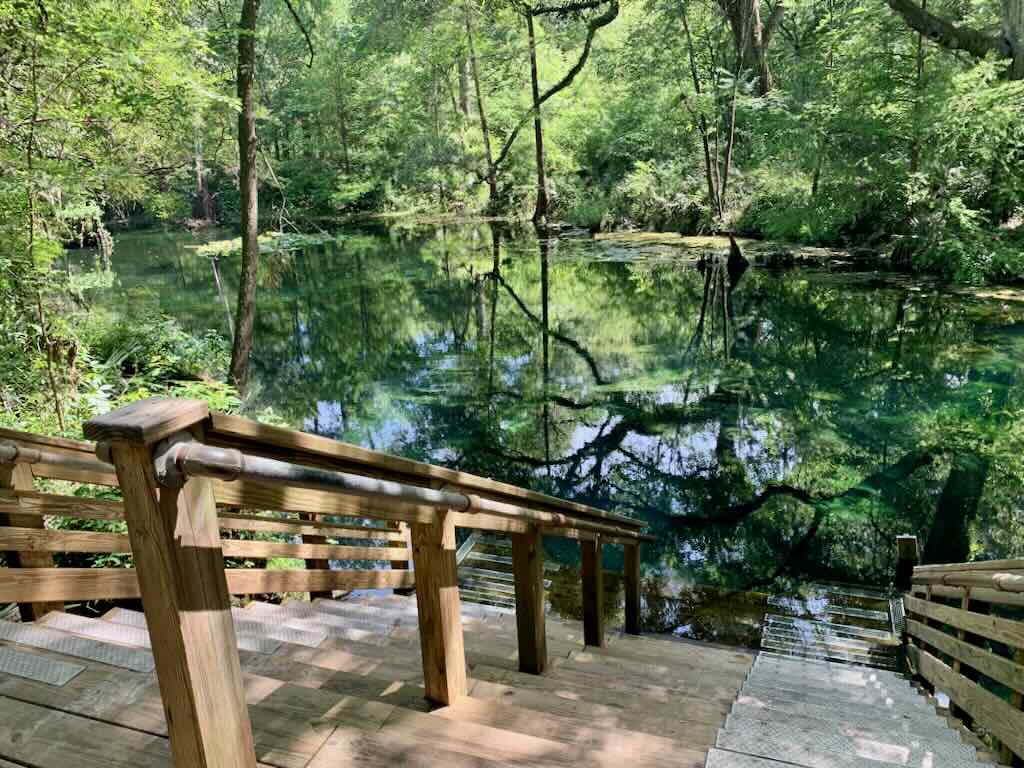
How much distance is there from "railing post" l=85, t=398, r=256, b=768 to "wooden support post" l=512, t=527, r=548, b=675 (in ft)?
5.24

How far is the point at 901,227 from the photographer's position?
1847cm

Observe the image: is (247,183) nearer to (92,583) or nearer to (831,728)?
(92,583)

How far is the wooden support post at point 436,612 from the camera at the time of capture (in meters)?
2.00

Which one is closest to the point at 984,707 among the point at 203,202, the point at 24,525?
the point at 24,525

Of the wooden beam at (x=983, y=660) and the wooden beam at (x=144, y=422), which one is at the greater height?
the wooden beam at (x=144, y=422)

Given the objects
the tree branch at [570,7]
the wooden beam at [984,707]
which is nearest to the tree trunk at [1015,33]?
the tree branch at [570,7]

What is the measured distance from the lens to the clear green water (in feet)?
24.2

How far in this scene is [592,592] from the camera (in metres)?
3.79

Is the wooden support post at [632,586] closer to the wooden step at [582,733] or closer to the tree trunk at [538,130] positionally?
the wooden step at [582,733]

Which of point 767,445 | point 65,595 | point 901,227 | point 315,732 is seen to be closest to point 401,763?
point 315,732

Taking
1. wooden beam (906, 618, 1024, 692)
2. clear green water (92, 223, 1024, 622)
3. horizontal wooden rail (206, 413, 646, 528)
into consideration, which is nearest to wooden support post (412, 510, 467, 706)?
horizontal wooden rail (206, 413, 646, 528)

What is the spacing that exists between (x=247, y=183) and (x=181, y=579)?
8.81 m

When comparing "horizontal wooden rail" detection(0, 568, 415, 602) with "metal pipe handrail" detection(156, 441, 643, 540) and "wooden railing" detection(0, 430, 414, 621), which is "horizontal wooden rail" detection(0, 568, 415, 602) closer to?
"wooden railing" detection(0, 430, 414, 621)

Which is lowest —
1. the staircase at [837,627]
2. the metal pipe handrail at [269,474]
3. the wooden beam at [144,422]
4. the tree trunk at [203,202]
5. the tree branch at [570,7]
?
the staircase at [837,627]
